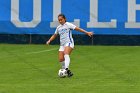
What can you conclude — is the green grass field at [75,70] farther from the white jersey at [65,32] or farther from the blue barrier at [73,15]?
the blue barrier at [73,15]

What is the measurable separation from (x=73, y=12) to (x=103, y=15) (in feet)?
5.42

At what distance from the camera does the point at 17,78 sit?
16.1 m

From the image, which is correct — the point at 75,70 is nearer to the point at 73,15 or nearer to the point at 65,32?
the point at 65,32

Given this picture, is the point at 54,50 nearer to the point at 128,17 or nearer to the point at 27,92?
the point at 128,17

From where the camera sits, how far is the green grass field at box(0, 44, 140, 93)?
45.9ft

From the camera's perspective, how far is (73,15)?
30.5 metres

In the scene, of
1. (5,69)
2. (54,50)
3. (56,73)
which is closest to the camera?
(56,73)

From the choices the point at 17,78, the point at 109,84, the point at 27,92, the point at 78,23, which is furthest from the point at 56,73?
the point at 78,23

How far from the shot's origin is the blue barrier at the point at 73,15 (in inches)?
1182

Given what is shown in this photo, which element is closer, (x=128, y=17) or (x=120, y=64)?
(x=120, y=64)

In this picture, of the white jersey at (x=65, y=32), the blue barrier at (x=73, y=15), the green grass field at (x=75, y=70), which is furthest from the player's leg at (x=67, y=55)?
the blue barrier at (x=73, y=15)

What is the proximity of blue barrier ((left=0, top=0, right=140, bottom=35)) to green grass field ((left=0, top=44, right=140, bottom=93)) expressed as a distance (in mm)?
1633

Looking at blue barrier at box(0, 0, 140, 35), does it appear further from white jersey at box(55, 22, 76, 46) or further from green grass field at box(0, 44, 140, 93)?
white jersey at box(55, 22, 76, 46)

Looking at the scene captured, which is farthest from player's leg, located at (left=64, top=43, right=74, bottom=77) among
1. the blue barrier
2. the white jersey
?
the blue barrier
